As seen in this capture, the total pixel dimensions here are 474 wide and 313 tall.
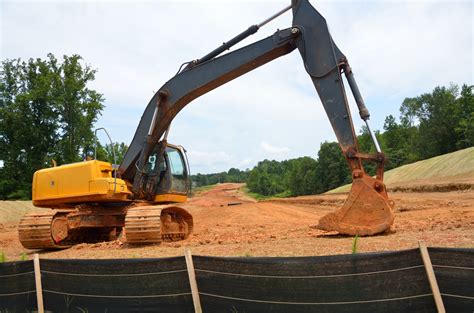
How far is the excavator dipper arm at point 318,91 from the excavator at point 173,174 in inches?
0.8

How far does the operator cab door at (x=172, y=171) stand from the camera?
11703 mm

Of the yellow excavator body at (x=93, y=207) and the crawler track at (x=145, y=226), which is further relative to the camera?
the yellow excavator body at (x=93, y=207)

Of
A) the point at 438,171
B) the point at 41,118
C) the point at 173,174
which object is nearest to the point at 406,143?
the point at 438,171

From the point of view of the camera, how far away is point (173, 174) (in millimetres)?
11883

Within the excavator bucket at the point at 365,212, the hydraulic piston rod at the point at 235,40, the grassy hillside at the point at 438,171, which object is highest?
the hydraulic piston rod at the point at 235,40

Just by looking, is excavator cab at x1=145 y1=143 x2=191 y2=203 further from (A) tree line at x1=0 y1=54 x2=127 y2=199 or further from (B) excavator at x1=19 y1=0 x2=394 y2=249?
(A) tree line at x1=0 y1=54 x2=127 y2=199

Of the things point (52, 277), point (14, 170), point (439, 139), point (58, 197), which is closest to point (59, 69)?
point (14, 170)

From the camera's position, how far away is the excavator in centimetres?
850

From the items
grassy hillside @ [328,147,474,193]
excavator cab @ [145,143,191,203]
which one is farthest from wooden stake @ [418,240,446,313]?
grassy hillside @ [328,147,474,193]

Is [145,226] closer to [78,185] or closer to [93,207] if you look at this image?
[78,185]

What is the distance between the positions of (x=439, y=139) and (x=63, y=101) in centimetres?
5729

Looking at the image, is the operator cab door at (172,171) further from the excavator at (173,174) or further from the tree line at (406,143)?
the tree line at (406,143)

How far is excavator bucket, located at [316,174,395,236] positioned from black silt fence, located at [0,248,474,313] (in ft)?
13.6

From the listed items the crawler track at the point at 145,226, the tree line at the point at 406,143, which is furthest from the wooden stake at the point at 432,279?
the tree line at the point at 406,143
